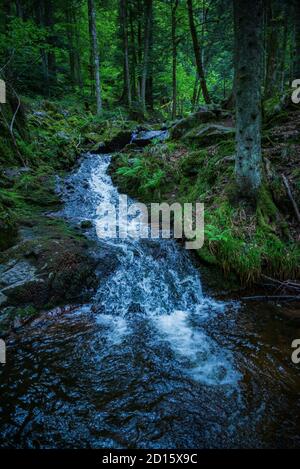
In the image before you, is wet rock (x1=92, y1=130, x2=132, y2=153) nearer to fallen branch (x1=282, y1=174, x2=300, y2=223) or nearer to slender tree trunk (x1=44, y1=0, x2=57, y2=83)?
fallen branch (x1=282, y1=174, x2=300, y2=223)

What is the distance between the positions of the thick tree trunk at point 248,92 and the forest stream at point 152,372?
2.25 metres

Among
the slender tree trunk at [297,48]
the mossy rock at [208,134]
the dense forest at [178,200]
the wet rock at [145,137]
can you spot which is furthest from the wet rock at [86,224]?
the slender tree trunk at [297,48]

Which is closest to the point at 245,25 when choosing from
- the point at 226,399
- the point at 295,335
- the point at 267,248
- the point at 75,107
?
the point at 267,248

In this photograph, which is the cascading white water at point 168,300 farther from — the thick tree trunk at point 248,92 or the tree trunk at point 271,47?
the tree trunk at point 271,47

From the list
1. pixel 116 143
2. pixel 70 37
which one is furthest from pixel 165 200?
pixel 70 37

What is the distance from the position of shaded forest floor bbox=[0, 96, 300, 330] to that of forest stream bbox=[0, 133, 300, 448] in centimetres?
52

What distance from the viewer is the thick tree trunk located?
17.0ft

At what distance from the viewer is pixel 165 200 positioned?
26.7ft

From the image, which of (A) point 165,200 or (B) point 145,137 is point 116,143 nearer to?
(B) point 145,137

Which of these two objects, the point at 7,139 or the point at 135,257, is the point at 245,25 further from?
the point at 7,139

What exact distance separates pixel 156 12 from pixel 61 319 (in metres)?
25.4

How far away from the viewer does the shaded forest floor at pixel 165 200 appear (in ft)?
16.9

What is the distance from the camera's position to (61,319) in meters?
4.70

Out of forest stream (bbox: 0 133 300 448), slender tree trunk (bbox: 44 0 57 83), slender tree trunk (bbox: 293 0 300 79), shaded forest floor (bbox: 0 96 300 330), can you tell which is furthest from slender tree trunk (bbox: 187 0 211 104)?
forest stream (bbox: 0 133 300 448)
